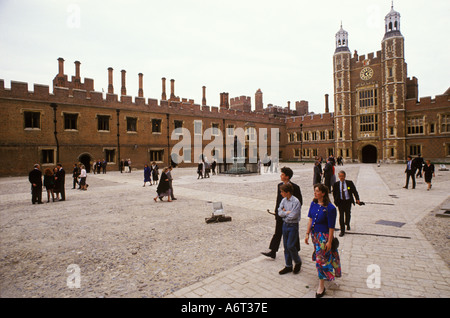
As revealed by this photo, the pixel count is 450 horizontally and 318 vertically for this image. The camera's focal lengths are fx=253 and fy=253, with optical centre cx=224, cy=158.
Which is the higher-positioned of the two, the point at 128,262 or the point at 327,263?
the point at 327,263

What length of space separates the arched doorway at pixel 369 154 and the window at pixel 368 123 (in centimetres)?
304

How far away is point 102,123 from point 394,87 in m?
38.5

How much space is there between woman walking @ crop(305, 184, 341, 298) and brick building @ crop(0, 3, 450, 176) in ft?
90.2

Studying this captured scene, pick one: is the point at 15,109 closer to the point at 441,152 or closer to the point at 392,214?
the point at 392,214

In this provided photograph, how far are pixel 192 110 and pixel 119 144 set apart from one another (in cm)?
1135

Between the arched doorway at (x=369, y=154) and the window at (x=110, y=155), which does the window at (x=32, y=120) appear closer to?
the window at (x=110, y=155)

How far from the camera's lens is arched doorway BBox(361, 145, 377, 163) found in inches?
1577

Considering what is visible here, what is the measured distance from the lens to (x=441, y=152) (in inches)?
1281

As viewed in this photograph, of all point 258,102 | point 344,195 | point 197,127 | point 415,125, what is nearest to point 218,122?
point 197,127

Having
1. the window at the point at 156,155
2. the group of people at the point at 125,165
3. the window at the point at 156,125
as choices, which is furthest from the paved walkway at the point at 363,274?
the window at the point at 156,125

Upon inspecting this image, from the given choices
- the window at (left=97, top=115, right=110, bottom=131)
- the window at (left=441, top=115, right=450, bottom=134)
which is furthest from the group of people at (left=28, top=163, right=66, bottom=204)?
the window at (left=441, top=115, right=450, bottom=134)

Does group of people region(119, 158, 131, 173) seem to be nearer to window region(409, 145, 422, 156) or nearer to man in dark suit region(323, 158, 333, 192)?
man in dark suit region(323, 158, 333, 192)

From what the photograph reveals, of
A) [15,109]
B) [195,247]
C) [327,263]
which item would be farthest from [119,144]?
[327,263]
